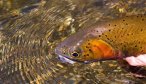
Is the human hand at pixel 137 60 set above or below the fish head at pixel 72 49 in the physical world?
below

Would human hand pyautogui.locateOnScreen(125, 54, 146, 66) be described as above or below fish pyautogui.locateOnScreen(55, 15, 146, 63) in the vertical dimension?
below

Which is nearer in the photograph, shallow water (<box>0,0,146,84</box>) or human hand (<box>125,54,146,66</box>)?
human hand (<box>125,54,146,66</box>)

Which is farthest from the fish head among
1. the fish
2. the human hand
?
the human hand

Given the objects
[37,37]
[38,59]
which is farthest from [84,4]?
[38,59]

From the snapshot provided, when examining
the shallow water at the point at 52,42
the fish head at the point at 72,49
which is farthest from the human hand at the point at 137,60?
the fish head at the point at 72,49

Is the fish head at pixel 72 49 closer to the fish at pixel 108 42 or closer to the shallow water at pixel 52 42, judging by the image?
the fish at pixel 108 42

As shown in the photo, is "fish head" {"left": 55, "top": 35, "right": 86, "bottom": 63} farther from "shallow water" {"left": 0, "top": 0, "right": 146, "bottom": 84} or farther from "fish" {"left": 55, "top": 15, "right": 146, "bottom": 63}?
"shallow water" {"left": 0, "top": 0, "right": 146, "bottom": 84}
